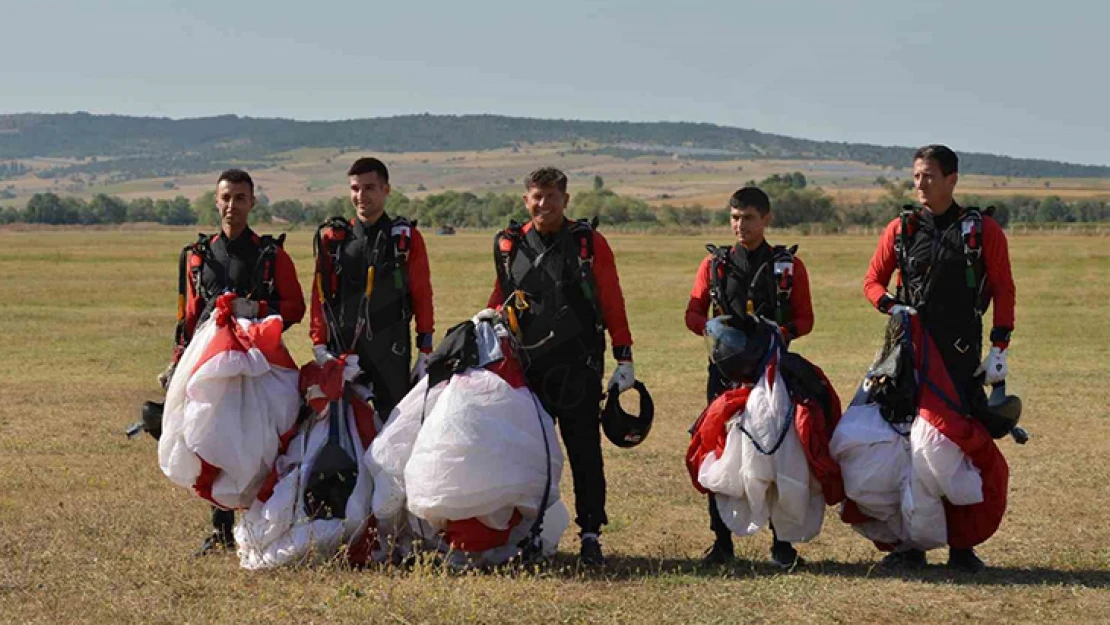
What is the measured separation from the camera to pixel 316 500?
7258mm

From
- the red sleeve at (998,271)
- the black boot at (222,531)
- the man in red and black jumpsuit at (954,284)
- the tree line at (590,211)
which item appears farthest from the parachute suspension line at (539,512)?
the tree line at (590,211)

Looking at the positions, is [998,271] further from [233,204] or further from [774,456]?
[233,204]

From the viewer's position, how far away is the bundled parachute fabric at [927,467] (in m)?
7.32

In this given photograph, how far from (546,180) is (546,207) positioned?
16 cm

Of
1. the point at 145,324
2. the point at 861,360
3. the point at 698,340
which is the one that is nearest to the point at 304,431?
the point at 861,360

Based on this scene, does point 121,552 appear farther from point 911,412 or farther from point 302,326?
point 302,326

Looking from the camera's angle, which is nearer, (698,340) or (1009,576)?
(1009,576)

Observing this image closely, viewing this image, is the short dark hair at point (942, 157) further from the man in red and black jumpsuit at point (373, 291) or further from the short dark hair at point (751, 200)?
the man in red and black jumpsuit at point (373, 291)

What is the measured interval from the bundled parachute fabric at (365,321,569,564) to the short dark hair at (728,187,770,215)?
5.05ft

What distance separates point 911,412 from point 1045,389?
34.8 ft

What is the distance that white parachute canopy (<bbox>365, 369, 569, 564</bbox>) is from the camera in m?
6.94

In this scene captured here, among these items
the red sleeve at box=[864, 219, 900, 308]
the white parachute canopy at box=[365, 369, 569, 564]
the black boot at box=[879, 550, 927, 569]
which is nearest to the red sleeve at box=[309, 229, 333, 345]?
the white parachute canopy at box=[365, 369, 569, 564]

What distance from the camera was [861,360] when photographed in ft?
70.1

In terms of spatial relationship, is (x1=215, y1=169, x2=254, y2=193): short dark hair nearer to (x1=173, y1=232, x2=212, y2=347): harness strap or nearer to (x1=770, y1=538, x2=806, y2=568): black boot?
(x1=173, y1=232, x2=212, y2=347): harness strap
